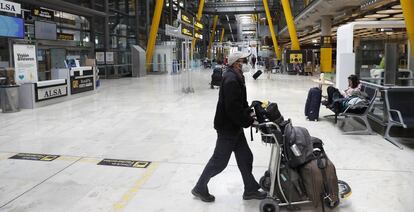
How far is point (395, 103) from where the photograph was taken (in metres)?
6.57

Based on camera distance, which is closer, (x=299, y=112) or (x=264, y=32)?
(x=299, y=112)

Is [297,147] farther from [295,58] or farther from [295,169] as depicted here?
[295,58]

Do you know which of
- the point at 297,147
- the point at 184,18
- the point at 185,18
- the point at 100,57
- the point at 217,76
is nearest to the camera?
the point at 297,147

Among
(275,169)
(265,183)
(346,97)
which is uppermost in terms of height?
(346,97)

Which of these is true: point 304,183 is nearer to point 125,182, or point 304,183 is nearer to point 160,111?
point 125,182

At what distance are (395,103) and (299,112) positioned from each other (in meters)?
3.34

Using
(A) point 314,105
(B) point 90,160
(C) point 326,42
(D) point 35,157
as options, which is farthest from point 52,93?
(C) point 326,42

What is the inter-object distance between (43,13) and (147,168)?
15224 millimetres

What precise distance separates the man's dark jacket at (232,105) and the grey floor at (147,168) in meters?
0.84

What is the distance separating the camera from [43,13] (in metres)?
17.7

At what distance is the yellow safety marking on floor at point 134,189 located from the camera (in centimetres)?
379

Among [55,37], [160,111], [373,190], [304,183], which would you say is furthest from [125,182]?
[55,37]

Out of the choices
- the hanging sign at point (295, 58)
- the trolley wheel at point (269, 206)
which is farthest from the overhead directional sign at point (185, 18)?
the hanging sign at point (295, 58)

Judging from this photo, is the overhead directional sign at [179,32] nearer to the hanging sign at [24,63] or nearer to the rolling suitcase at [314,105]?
the hanging sign at [24,63]
